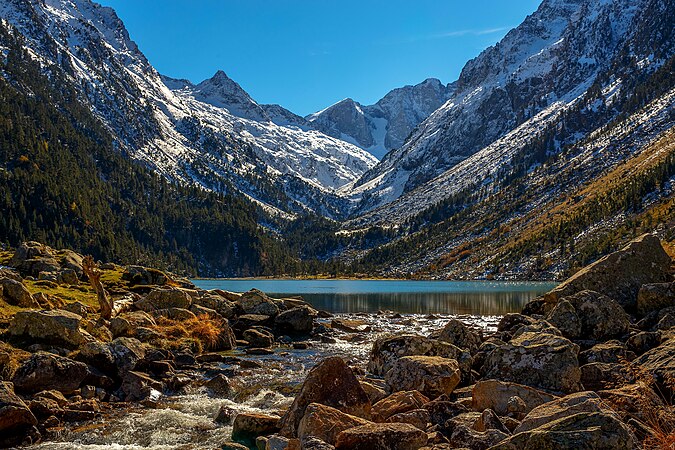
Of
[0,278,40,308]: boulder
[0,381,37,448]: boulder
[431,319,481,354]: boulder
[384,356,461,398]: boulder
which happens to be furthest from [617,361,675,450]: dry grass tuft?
[0,278,40,308]: boulder

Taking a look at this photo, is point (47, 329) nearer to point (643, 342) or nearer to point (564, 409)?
point (564, 409)

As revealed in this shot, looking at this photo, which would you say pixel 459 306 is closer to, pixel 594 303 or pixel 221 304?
pixel 221 304

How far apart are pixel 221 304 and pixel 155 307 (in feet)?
28.3

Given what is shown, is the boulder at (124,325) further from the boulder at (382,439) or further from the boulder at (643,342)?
the boulder at (643,342)

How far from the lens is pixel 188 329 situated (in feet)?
145

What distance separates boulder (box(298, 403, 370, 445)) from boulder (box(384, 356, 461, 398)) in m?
5.87

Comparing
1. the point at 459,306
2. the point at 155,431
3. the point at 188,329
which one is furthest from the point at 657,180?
the point at 155,431

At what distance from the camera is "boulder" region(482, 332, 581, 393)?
19547 millimetres

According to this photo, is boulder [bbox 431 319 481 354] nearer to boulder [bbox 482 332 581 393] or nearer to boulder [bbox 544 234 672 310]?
boulder [bbox 482 332 581 393]

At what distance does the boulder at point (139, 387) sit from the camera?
26062mm

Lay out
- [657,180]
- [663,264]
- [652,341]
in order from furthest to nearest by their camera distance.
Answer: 1. [657,180]
2. [663,264]
3. [652,341]

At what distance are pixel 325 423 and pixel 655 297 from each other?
76.4 feet

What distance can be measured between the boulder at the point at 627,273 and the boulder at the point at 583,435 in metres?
25.4

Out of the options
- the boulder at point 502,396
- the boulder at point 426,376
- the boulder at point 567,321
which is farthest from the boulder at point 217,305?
the boulder at point 502,396
